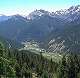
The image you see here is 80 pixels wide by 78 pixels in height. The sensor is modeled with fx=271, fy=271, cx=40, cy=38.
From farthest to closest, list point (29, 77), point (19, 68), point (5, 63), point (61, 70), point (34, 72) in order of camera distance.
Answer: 1. point (34, 72)
2. point (29, 77)
3. point (19, 68)
4. point (61, 70)
5. point (5, 63)

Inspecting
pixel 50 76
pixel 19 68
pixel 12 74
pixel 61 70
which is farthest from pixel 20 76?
pixel 12 74

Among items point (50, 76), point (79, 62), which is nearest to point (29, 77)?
point (50, 76)

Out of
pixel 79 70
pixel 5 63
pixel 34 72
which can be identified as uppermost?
pixel 5 63

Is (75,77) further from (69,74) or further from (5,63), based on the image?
(5,63)

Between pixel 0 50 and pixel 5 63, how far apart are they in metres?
5.17

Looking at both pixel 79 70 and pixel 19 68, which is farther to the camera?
pixel 19 68

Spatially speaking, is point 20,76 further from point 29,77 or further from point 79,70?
point 79,70

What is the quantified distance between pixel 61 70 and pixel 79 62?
13.0 metres

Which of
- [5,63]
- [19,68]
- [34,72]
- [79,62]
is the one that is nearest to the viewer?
[5,63]

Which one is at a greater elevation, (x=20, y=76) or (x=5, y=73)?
(x=5, y=73)

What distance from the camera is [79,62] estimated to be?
133 meters

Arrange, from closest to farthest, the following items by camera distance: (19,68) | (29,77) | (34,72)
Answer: (19,68) < (29,77) < (34,72)

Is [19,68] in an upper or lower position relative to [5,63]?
lower

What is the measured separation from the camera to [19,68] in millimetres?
154125
